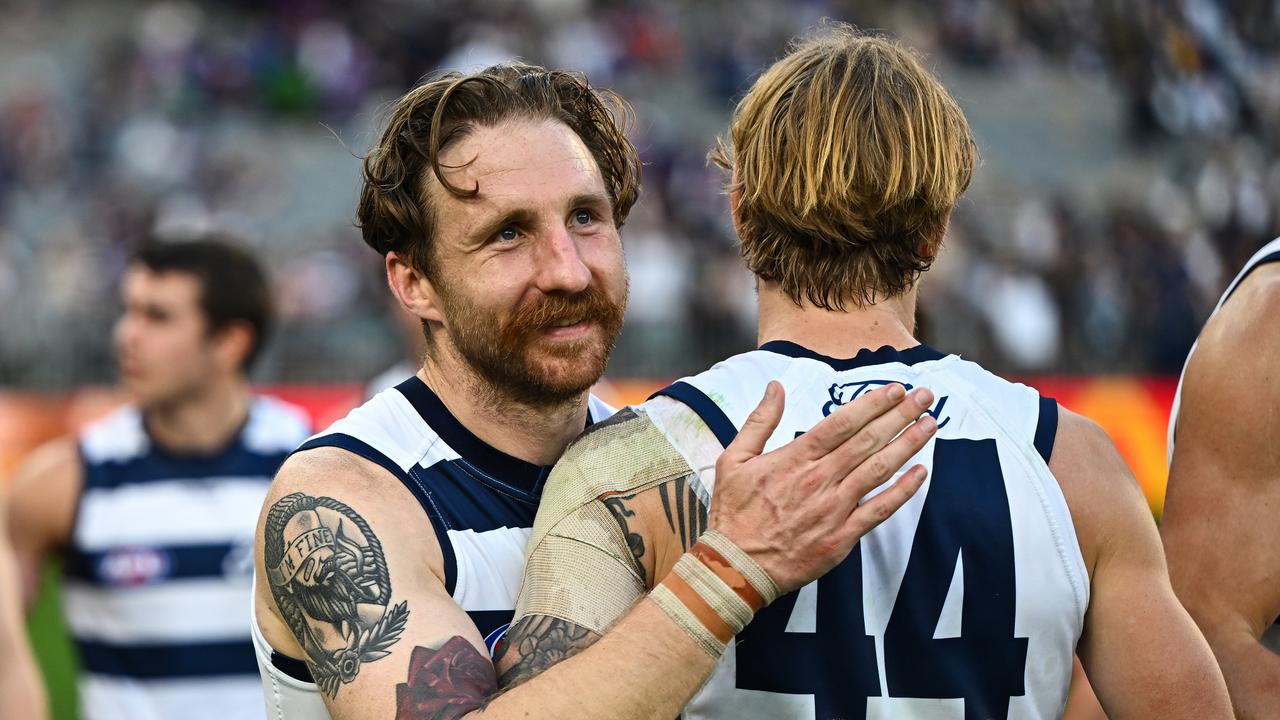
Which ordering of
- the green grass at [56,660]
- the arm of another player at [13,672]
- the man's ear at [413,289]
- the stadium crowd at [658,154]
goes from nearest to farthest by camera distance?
1. the man's ear at [413,289]
2. the arm of another player at [13,672]
3. the green grass at [56,660]
4. the stadium crowd at [658,154]

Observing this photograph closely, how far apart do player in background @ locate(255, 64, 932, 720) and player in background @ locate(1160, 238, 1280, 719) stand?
125 centimetres

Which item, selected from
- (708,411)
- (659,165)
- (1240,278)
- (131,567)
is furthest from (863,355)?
(659,165)

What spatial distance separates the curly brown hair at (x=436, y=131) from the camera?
3.18 m

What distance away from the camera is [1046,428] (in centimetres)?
254

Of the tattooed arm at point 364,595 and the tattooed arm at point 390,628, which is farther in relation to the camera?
the tattooed arm at point 364,595

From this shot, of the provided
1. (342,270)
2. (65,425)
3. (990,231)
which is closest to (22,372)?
(65,425)

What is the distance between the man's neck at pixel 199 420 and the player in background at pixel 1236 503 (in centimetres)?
404

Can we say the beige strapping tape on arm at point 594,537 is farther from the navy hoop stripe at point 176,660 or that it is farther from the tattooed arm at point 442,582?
the navy hoop stripe at point 176,660

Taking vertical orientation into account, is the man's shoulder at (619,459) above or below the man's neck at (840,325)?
below

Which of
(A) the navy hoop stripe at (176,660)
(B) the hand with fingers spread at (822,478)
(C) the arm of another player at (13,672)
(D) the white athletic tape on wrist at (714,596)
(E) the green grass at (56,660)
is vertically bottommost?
(E) the green grass at (56,660)

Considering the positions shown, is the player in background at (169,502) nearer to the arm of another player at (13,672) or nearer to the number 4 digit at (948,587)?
the arm of another player at (13,672)

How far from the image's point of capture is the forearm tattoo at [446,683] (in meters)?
2.42

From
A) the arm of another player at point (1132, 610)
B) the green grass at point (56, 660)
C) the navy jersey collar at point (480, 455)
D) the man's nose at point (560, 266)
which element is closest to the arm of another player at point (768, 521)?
the arm of another player at point (1132, 610)

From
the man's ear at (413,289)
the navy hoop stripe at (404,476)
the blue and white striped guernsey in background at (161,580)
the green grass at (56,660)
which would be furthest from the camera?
the green grass at (56,660)
